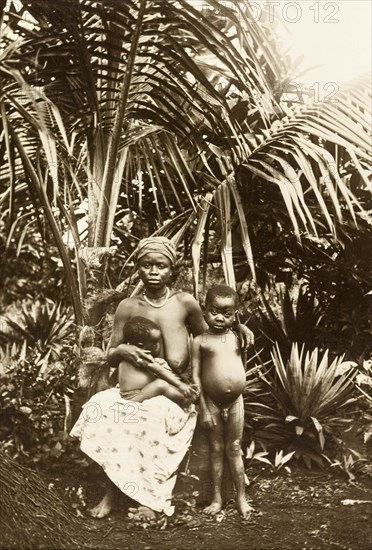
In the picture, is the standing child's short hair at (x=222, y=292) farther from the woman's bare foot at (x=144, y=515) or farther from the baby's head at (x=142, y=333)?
the woman's bare foot at (x=144, y=515)

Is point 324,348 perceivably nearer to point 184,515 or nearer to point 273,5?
point 184,515

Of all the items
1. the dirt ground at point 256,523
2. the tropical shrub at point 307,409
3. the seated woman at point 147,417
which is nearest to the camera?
the dirt ground at point 256,523

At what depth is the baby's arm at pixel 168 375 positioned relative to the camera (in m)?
2.72

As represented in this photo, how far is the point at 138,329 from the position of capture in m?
2.70

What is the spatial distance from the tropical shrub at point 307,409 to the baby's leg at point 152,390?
70cm

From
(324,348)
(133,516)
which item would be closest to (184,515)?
(133,516)

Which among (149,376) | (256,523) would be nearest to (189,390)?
(149,376)

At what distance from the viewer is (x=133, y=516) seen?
8.85 feet

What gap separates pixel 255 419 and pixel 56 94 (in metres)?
1.77

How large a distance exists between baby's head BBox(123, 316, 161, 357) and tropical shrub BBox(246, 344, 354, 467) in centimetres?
74

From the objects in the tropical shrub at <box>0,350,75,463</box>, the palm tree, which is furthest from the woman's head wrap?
the tropical shrub at <box>0,350,75,463</box>

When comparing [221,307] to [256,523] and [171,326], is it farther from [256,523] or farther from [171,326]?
[256,523]

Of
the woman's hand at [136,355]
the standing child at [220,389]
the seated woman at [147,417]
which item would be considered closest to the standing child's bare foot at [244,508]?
the standing child at [220,389]

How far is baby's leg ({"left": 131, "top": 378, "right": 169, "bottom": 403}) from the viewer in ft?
8.96
